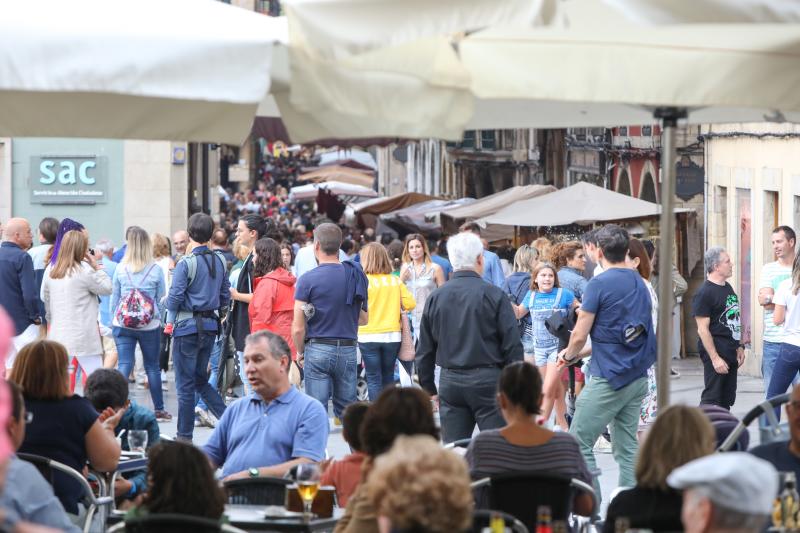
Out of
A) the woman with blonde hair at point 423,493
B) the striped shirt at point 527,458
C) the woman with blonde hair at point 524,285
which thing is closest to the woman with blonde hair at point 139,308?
the woman with blonde hair at point 524,285

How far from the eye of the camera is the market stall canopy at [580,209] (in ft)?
75.4

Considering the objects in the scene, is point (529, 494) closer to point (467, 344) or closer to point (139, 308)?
point (467, 344)

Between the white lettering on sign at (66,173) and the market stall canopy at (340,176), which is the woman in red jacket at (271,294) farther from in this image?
the market stall canopy at (340,176)

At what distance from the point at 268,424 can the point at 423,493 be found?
3.41 meters

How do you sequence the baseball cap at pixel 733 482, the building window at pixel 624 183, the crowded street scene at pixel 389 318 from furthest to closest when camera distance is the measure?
the building window at pixel 624 183
the crowded street scene at pixel 389 318
the baseball cap at pixel 733 482

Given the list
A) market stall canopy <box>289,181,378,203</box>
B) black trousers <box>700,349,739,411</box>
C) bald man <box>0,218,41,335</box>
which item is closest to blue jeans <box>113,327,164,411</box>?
bald man <box>0,218,41,335</box>

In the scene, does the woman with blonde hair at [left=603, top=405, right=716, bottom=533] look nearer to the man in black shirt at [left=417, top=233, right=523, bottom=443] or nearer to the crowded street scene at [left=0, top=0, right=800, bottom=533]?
the crowded street scene at [left=0, top=0, right=800, bottom=533]

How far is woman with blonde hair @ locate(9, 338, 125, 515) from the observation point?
6793 millimetres

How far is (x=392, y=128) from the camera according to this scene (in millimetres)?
5637

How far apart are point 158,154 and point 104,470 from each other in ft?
63.6

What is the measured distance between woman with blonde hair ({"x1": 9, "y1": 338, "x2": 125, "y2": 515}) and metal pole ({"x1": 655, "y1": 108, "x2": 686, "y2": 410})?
243 centimetres

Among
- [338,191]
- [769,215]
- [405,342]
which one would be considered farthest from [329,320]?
[338,191]

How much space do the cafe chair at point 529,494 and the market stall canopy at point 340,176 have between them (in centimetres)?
5013

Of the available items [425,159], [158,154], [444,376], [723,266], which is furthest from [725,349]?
[425,159]
